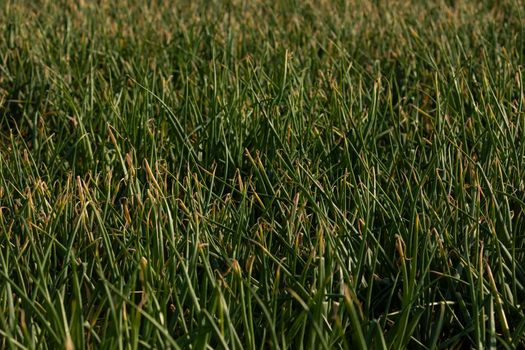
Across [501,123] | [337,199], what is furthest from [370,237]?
[501,123]

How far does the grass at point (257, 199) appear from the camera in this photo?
118 centimetres

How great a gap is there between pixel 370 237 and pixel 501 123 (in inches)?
21.6

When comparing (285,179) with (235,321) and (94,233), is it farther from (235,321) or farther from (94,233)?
(235,321)

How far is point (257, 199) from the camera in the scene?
1.57 metres

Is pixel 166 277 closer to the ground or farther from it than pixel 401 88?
farther from it

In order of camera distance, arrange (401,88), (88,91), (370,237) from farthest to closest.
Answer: (401,88), (88,91), (370,237)

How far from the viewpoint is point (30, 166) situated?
171cm

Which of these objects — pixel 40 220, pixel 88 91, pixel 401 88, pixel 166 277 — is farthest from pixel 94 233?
pixel 401 88

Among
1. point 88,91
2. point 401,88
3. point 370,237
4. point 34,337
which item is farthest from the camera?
point 401,88

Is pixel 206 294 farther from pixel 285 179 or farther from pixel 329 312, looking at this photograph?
pixel 285 179

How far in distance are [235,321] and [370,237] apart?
0.27 meters

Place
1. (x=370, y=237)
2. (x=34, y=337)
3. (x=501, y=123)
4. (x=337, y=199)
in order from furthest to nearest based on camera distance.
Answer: (x=501, y=123) → (x=337, y=199) → (x=370, y=237) → (x=34, y=337)

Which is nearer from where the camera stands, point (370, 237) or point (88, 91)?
point (370, 237)

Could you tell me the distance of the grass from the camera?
1.18 m
